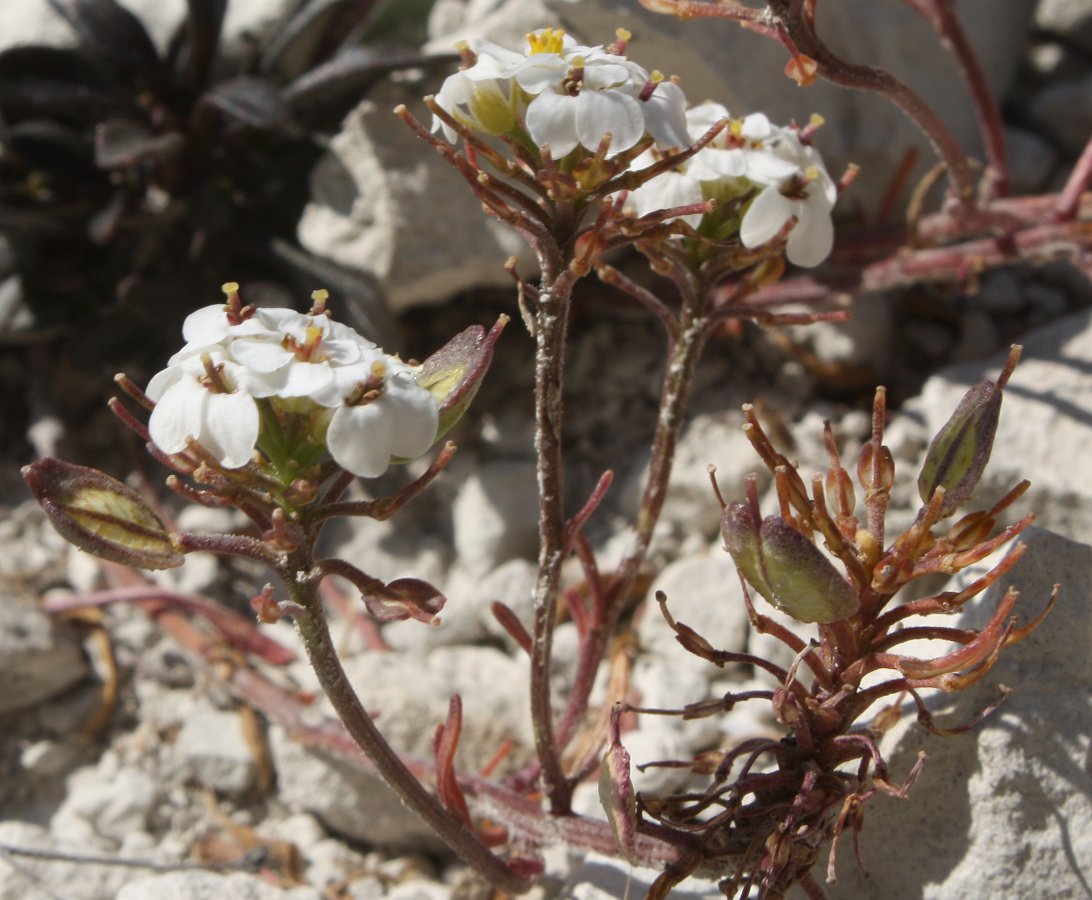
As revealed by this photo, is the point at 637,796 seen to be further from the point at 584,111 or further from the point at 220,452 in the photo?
the point at 584,111

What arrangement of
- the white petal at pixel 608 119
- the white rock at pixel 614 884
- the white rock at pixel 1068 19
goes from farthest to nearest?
the white rock at pixel 1068 19, the white rock at pixel 614 884, the white petal at pixel 608 119

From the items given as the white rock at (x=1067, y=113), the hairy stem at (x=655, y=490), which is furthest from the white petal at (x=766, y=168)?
the white rock at (x=1067, y=113)

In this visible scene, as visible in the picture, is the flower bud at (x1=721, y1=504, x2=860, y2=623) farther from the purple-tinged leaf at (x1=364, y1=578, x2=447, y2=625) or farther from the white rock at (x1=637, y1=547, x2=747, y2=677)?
the white rock at (x1=637, y1=547, x2=747, y2=677)

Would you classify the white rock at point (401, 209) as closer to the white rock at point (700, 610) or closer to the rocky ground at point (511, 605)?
the rocky ground at point (511, 605)

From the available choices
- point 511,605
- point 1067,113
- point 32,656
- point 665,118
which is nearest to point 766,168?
point 665,118

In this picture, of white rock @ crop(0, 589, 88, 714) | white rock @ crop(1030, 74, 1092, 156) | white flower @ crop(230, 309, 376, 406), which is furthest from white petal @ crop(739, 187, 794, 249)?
white rock @ crop(1030, 74, 1092, 156)

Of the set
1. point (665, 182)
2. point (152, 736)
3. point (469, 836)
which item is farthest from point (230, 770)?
point (665, 182)

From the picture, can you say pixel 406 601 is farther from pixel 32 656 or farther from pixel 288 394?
pixel 32 656
